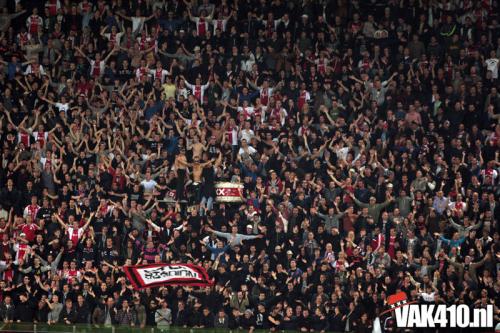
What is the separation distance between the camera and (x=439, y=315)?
30.0 metres

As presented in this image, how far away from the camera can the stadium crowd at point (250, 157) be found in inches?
1250

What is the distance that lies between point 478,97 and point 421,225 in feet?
17.9

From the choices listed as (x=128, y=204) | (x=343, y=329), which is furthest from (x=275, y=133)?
(x=343, y=329)

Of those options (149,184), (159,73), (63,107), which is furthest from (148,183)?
(159,73)

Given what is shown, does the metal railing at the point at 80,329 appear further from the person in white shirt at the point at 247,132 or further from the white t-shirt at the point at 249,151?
the person in white shirt at the point at 247,132

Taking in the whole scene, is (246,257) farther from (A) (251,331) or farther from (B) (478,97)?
(B) (478,97)

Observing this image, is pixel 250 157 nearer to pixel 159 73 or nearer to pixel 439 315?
pixel 159 73

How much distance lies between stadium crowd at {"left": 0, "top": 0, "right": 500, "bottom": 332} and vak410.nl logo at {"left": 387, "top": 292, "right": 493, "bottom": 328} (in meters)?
0.55

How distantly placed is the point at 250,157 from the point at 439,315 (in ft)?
26.5

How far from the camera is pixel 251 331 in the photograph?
30.1 m

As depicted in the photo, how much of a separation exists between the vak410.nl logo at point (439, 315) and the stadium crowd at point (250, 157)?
553 millimetres

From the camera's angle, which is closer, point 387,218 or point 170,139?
point 387,218

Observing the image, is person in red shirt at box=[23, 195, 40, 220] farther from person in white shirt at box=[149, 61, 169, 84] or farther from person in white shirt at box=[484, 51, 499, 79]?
person in white shirt at box=[484, 51, 499, 79]

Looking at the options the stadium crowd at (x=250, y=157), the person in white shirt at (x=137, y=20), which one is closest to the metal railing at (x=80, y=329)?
the stadium crowd at (x=250, y=157)
